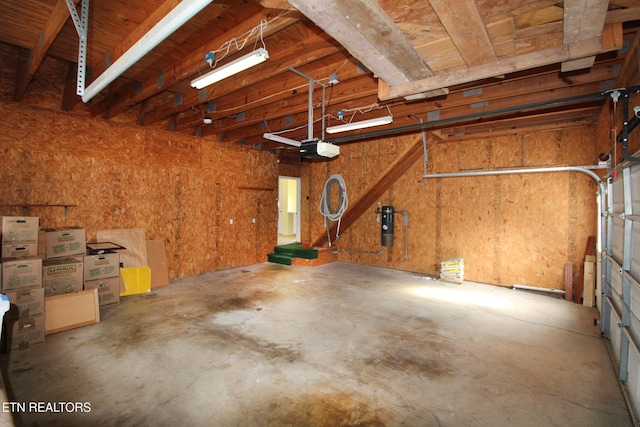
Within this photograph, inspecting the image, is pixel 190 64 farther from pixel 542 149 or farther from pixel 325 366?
pixel 542 149

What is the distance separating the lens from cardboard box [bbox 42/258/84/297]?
3636mm

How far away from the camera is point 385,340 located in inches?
129

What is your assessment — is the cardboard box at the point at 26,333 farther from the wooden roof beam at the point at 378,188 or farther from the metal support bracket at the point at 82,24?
the wooden roof beam at the point at 378,188

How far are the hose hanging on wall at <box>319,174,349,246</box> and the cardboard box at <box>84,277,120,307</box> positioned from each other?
4.35m

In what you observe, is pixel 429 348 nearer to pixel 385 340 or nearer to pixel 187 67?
pixel 385 340

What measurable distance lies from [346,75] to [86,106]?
415 cm

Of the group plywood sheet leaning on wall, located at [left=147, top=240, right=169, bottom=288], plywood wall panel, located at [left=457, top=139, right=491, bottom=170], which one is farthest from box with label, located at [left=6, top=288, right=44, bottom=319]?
plywood wall panel, located at [left=457, top=139, right=491, bottom=170]

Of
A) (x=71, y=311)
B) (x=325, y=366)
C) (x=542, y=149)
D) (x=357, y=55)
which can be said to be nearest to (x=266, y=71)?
(x=357, y=55)

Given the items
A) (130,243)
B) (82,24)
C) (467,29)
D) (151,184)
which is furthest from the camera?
(151,184)

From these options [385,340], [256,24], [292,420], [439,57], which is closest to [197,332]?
[292,420]

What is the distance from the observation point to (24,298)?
306 centimetres

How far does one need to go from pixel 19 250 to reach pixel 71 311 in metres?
0.89

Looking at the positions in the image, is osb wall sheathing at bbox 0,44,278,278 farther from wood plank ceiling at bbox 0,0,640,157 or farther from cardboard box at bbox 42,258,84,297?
cardboard box at bbox 42,258,84,297

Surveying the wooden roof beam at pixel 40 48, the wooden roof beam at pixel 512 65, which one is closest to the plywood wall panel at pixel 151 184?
the wooden roof beam at pixel 40 48
